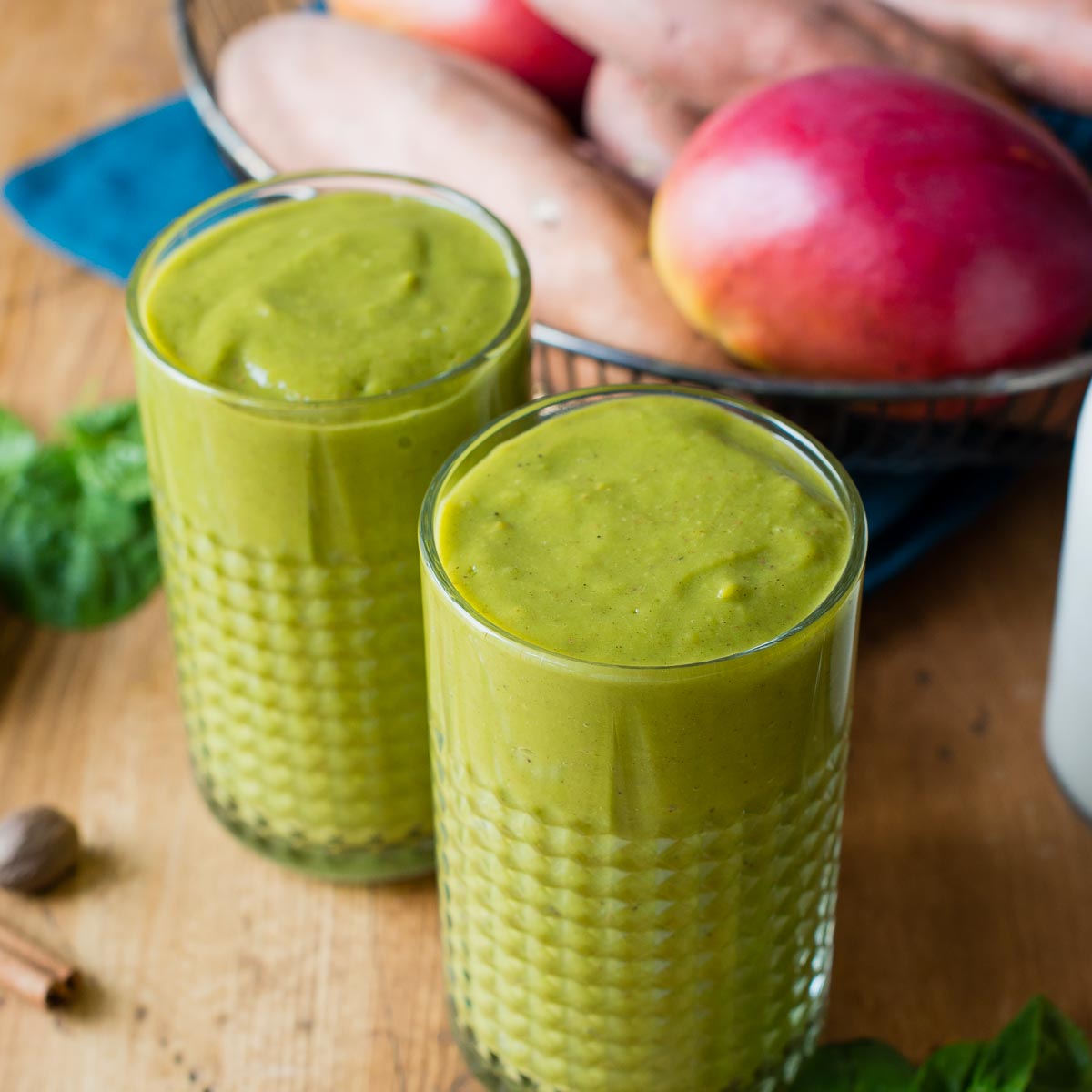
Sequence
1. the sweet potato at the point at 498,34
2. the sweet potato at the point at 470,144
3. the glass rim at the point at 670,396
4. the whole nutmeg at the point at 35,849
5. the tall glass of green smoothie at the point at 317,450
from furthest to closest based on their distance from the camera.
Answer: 1. the sweet potato at the point at 498,34
2. the sweet potato at the point at 470,144
3. the whole nutmeg at the point at 35,849
4. the tall glass of green smoothie at the point at 317,450
5. the glass rim at the point at 670,396

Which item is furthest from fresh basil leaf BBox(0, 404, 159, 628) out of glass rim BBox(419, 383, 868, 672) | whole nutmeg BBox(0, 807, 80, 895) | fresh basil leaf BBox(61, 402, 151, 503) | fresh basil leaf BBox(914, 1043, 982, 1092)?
fresh basil leaf BBox(914, 1043, 982, 1092)

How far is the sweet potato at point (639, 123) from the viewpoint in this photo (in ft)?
2.75

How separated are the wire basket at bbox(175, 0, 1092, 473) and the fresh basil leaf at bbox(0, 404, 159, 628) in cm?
17

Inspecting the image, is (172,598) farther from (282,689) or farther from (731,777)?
(731,777)

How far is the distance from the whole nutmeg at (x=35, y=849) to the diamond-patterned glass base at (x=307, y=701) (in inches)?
2.5

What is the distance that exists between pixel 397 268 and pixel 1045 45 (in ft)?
1.53

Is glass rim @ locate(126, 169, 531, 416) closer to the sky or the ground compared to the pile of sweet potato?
closer to the sky

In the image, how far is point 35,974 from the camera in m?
0.61

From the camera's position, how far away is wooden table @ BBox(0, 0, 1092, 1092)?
60 centimetres

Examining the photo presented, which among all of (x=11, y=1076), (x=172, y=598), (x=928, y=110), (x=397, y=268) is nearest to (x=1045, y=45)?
(x=928, y=110)

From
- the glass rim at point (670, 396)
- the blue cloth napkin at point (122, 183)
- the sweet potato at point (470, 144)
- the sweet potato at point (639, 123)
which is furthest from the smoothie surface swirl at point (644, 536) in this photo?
the blue cloth napkin at point (122, 183)

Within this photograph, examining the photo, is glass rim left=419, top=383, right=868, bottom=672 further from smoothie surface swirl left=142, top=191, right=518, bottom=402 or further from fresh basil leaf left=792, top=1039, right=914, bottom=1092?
fresh basil leaf left=792, top=1039, right=914, bottom=1092

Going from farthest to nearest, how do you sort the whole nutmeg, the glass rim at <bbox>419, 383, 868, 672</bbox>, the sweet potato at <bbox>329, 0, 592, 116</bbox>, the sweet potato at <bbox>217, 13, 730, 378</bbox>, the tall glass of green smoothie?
the sweet potato at <bbox>329, 0, 592, 116</bbox> → the sweet potato at <bbox>217, 13, 730, 378</bbox> → the whole nutmeg → the tall glass of green smoothie → the glass rim at <bbox>419, 383, 868, 672</bbox>

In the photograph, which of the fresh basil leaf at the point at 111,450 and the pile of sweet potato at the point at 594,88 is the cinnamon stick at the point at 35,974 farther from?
the pile of sweet potato at the point at 594,88
